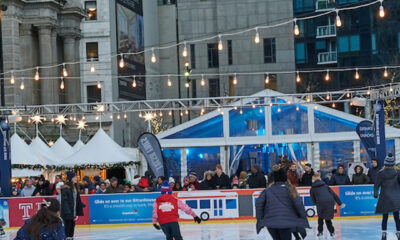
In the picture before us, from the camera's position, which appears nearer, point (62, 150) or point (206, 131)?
point (206, 131)

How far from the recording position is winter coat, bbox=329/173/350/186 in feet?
92.3

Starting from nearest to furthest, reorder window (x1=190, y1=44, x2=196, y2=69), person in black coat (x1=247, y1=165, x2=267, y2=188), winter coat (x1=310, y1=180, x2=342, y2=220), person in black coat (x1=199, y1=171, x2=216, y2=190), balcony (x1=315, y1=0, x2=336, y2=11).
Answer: winter coat (x1=310, y1=180, x2=342, y2=220)
person in black coat (x1=247, y1=165, x2=267, y2=188)
person in black coat (x1=199, y1=171, x2=216, y2=190)
balcony (x1=315, y1=0, x2=336, y2=11)
window (x1=190, y1=44, x2=196, y2=69)

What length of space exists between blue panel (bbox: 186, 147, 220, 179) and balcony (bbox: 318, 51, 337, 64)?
119 ft

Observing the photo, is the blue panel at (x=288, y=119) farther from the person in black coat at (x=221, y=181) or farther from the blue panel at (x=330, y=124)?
the person in black coat at (x=221, y=181)

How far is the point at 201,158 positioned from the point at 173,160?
1.23 metres

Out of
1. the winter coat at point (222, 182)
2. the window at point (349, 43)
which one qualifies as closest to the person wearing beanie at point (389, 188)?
the winter coat at point (222, 182)

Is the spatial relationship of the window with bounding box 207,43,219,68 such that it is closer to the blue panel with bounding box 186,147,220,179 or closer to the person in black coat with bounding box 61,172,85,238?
the blue panel with bounding box 186,147,220,179

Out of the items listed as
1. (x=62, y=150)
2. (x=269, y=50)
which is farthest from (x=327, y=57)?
(x=62, y=150)

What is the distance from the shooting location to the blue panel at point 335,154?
4075cm

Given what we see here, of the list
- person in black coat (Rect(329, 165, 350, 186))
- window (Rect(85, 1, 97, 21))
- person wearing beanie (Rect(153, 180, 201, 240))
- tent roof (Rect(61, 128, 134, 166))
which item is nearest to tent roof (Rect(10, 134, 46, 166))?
tent roof (Rect(61, 128, 134, 166))

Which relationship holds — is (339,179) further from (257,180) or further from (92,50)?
(92,50)

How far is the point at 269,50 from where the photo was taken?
3071 inches

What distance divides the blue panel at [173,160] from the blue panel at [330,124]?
242 inches

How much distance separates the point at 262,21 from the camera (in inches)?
3056
